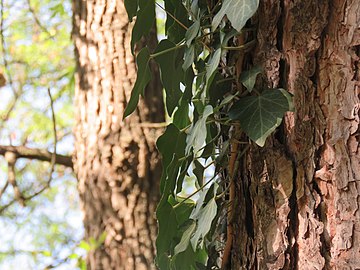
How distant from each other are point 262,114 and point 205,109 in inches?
2.9

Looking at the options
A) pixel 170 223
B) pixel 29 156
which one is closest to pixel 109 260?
pixel 29 156

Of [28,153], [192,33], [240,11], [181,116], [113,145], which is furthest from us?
[28,153]

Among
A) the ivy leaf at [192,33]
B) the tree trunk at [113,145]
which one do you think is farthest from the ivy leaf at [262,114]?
the tree trunk at [113,145]

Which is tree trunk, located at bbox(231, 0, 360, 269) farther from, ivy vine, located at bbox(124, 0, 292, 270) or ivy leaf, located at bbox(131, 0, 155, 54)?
ivy leaf, located at bbox(131, 0, 155, 54)

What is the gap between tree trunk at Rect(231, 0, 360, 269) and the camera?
66 centimetres

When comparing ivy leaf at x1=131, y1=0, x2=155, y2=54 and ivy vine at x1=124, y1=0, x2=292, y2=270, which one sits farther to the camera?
ivy leaf at x1=131, y1=0, x2=155, y2=54

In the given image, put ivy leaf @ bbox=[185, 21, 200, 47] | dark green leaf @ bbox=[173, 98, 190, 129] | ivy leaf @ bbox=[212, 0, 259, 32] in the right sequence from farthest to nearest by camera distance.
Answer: dark green leaf @ bbox=[173, 98, 190, 129]
ivy leaf @ bbox=[185, 21, 200, 47]
ivy leaf @ bbox=[212, 0, 259, 32]

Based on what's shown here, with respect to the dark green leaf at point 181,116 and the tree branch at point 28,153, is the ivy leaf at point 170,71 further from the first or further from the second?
the tree branch at point 28,153

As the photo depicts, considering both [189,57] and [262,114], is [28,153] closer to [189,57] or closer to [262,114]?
[189,57]

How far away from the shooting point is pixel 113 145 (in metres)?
2.10

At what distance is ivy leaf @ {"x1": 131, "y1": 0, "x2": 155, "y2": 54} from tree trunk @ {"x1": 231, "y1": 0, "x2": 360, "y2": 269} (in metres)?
0.17

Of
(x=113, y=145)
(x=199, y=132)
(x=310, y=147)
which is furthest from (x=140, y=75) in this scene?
(x=113, y=145)

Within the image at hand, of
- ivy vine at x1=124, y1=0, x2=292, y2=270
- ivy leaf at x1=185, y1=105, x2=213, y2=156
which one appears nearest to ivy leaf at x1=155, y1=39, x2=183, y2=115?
ivy vine at x1=124, y1=0, x2=292, y2=270

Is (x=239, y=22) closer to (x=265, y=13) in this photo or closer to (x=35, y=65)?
(x=265, y=13)
